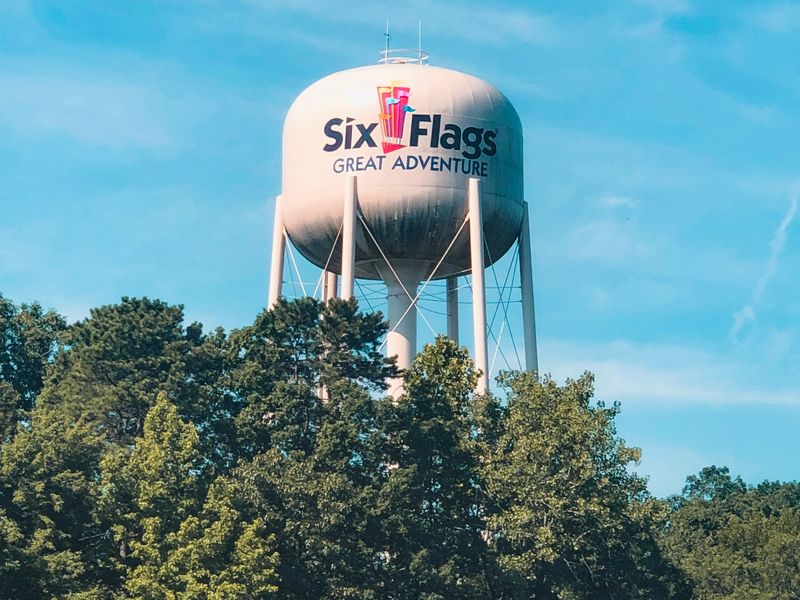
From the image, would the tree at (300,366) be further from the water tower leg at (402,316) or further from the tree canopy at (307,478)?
the water tower leg at (402,316)

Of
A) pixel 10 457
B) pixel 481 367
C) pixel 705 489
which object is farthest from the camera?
pixel 705 489

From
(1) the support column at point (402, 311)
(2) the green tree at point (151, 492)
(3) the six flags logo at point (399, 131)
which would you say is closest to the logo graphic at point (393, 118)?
(3) the six flags logo at point (399, 131)

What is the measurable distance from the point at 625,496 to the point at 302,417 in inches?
385

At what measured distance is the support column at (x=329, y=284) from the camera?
61.7 m

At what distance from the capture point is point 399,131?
2270 inches

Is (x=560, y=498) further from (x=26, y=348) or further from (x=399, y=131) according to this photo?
(x=26, y=348)

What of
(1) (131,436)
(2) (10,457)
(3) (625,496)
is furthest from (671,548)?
(2) (10,457)

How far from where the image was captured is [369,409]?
5078 cm

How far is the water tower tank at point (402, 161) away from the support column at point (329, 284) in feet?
4.31

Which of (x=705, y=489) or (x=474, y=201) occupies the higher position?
(x=705, y=489)

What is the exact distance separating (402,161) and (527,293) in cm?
645

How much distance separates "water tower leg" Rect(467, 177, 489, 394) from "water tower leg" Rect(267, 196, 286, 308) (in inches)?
260

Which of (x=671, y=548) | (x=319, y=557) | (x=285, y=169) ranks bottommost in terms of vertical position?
(x=319, y=557)

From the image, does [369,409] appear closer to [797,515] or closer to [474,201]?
[474,201]
